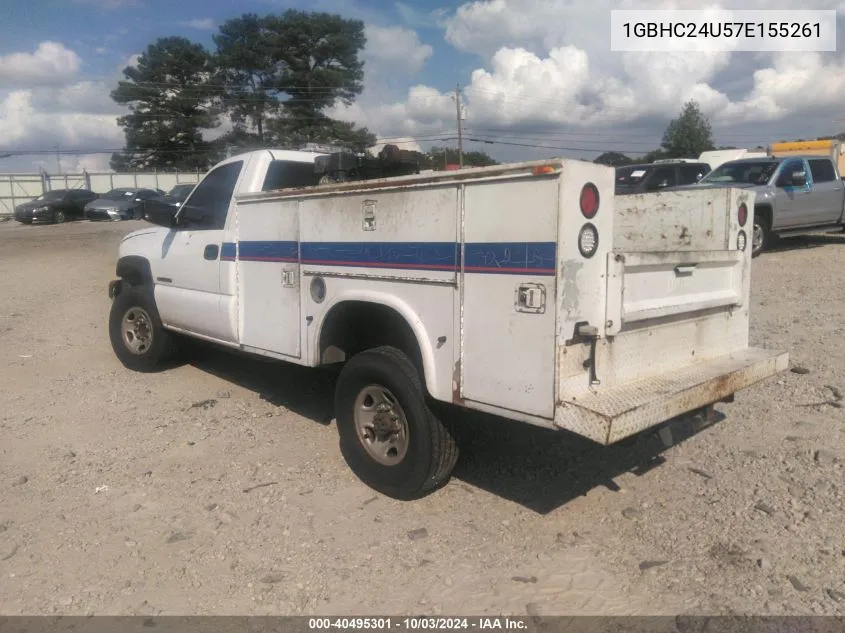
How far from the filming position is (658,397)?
3338mm

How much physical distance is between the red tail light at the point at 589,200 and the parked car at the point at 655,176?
11.2 meters

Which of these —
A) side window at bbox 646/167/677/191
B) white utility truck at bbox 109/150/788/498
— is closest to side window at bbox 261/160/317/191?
white utility truck at bbox 109/150/788/498

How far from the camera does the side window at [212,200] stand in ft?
18.0

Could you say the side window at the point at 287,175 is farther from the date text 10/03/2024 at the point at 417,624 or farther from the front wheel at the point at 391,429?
the date text 10/03/2024 at the point at 417,624

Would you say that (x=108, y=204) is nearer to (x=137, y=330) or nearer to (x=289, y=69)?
(x=289, y=69)

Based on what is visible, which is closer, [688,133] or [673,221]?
[673,221]

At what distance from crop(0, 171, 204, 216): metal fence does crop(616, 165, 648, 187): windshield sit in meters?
31.3

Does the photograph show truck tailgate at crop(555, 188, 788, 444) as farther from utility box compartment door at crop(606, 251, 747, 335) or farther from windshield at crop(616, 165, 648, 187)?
windshield at crop(616, 165, 648, 187)

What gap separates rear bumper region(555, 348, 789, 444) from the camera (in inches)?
120

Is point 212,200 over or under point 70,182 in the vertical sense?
under

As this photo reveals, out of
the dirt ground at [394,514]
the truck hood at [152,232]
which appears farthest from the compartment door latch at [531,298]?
the truck hood at [152,232]

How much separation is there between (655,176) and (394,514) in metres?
11.9

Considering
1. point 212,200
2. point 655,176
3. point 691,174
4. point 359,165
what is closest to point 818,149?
point 691,174

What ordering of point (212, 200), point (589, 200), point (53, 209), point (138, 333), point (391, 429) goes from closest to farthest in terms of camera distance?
point (589, 200) < point (391, 429) < point (212, 200) < point (138, 333) < point (53, 209)
